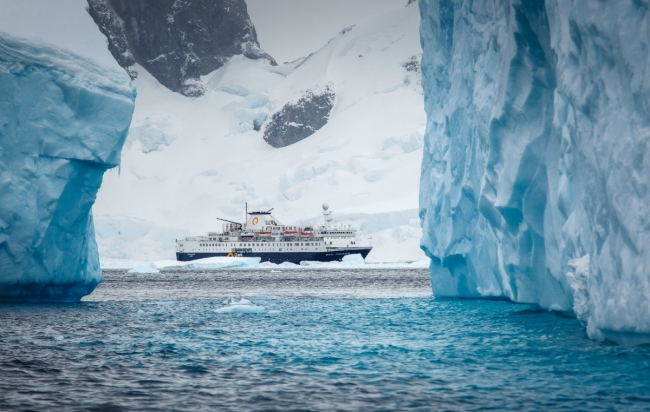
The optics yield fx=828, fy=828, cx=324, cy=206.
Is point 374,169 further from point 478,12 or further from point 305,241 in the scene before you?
point 478,12

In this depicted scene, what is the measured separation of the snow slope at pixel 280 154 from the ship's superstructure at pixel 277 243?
10.1 feet

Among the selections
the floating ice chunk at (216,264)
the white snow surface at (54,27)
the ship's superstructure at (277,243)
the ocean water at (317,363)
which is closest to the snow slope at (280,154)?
the ship's superstructure at (277,243)

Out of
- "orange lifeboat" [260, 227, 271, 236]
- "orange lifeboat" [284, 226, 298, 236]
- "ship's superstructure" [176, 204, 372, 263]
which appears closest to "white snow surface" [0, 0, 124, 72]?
"ship's superstructure" [176, 204, 372, 263]

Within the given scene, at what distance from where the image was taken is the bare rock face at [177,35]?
6658 inches

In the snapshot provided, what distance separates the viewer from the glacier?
2125cm

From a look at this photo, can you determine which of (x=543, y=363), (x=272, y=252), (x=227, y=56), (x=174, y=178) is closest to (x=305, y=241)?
(x=272, y=252)

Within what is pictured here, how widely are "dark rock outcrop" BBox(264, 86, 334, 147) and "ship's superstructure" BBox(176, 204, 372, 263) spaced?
187ft

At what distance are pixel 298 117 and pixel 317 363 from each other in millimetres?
135373

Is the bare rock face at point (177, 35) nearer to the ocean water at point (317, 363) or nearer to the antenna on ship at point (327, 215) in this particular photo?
the antenna on ship at point (327, 215)

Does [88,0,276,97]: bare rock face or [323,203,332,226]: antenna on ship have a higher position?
[88,0,276,97]: bare rock face

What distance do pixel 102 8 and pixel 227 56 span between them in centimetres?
2704

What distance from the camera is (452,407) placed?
28.8ft

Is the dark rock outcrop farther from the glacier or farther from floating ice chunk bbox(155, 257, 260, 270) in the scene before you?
the glacier

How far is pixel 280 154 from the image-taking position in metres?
138
